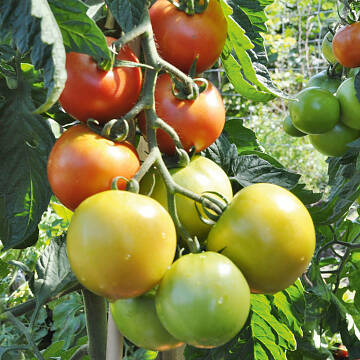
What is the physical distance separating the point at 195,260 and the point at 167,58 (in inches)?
8.4

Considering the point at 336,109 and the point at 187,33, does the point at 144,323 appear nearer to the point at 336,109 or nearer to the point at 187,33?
the point at 187,33

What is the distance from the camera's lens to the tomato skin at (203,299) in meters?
0.38

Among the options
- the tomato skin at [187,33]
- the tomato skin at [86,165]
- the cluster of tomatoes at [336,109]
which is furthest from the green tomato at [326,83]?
the tomato skin at [86,165]

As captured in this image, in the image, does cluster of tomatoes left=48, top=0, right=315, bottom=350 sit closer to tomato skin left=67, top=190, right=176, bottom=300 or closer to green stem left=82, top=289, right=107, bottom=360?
tomato skin left=67, top=190, right=176, bottom=300

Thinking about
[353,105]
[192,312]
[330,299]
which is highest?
[192,312]

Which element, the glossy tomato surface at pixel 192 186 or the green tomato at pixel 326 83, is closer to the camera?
the glossy tomato surface at pixel 192 186

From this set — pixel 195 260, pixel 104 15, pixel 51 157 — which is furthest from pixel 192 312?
pixel 104 15

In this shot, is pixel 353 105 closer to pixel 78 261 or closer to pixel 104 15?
pixel 104 15

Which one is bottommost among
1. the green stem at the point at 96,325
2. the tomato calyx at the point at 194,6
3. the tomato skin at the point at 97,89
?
the green stem at the point at 96,325

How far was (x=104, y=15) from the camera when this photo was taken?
519 mm

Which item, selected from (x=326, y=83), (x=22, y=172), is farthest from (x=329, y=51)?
(x=22, y=172)

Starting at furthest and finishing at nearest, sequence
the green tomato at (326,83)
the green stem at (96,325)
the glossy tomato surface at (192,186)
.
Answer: the green tomato at (326,83) → the green stem at (96,325) → the glossy tomato surface at (192,186)

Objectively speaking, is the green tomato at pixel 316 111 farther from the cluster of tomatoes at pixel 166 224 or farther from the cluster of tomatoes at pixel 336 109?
the cluster of tomatoes at pixel 166 224

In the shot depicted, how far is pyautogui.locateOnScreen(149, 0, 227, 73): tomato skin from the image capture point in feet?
1.63
